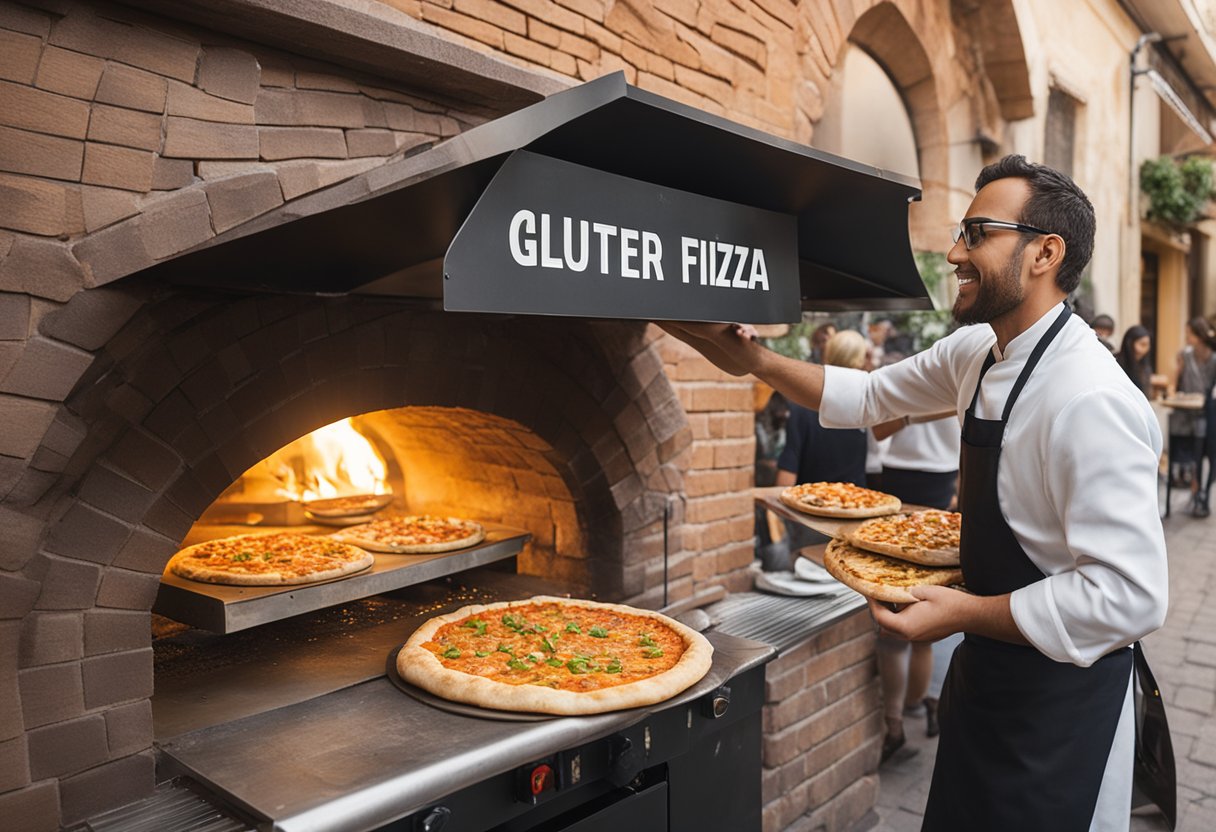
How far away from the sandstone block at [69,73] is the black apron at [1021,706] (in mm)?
2448

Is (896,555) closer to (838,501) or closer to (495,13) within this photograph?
(838,501)

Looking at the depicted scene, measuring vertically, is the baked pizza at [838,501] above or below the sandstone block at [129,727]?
above

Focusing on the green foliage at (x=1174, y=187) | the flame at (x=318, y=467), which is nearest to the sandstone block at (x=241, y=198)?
the flame at (x=318, y=467)

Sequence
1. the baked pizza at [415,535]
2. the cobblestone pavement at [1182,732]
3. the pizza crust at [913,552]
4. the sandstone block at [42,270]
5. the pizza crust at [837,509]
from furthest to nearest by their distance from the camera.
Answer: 1. the cobblestone pavement at [1182,732]
2. the pizza crust at [837,509]
3. the baked pizza at [415,535]
4. the pizza crust at [913,552]
5. the sandstone block at [42,270]

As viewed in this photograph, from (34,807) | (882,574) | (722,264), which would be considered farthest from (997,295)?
(34,807)

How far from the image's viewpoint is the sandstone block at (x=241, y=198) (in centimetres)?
211

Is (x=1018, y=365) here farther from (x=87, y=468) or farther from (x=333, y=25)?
(x=87, y=468)

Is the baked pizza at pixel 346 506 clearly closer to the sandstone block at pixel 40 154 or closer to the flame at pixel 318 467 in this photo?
the flame at pixel 318 467

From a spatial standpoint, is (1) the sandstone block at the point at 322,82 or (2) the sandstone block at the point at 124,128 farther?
(1) the sandstone block at the point at 322,82

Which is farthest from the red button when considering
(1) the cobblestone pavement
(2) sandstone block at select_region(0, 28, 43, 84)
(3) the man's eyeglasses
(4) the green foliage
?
(4) the green foliage

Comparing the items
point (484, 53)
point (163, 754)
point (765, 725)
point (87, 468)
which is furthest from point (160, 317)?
point (765, 725)

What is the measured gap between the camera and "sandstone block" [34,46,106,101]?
185 cm

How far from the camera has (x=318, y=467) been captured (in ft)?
13.1

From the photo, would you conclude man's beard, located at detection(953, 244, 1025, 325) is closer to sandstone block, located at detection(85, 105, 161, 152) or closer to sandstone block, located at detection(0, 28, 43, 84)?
sandstone block, located at detection(85, 105, 161, 152)
